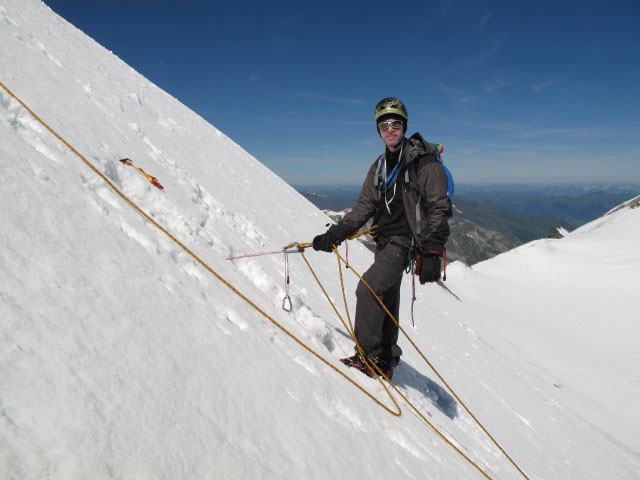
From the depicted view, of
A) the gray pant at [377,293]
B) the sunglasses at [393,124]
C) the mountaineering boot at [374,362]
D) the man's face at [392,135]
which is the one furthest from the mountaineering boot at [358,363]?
the sunglasses at [393,124]

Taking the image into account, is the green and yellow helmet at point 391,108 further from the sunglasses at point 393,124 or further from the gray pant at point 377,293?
the gray pant at point 377,293

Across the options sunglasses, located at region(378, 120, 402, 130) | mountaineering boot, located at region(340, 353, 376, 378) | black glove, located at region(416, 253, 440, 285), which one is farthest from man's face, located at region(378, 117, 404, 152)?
mountaineering boot, located at region(340, 353, 376, 378)

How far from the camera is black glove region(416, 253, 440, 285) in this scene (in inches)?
163

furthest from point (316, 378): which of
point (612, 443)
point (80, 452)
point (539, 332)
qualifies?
point (539, 332)

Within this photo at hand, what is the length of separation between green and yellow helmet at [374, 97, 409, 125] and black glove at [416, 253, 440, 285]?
1.95 m

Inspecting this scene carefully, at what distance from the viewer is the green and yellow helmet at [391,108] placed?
4.56 meters

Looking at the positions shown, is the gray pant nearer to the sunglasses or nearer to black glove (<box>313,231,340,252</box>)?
black glove (<box>313,231,340,252</box>)

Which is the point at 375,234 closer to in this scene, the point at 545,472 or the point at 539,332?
the point at 545,472

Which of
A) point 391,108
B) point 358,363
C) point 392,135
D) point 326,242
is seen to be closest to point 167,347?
point 326,242

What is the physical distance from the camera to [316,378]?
3.62m

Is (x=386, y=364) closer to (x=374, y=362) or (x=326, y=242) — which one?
(x=374, y=362)

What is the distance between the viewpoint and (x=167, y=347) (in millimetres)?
2619

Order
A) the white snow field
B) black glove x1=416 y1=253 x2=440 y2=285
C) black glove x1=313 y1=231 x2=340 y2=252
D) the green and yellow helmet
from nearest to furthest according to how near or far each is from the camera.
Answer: the white snow field → black glove x1=416 y1=253 x2=440 y2=285 → the green and yellow helmet → black glove x1=313 y1=231 x2=340 y2=252

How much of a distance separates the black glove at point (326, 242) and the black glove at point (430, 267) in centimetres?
131
